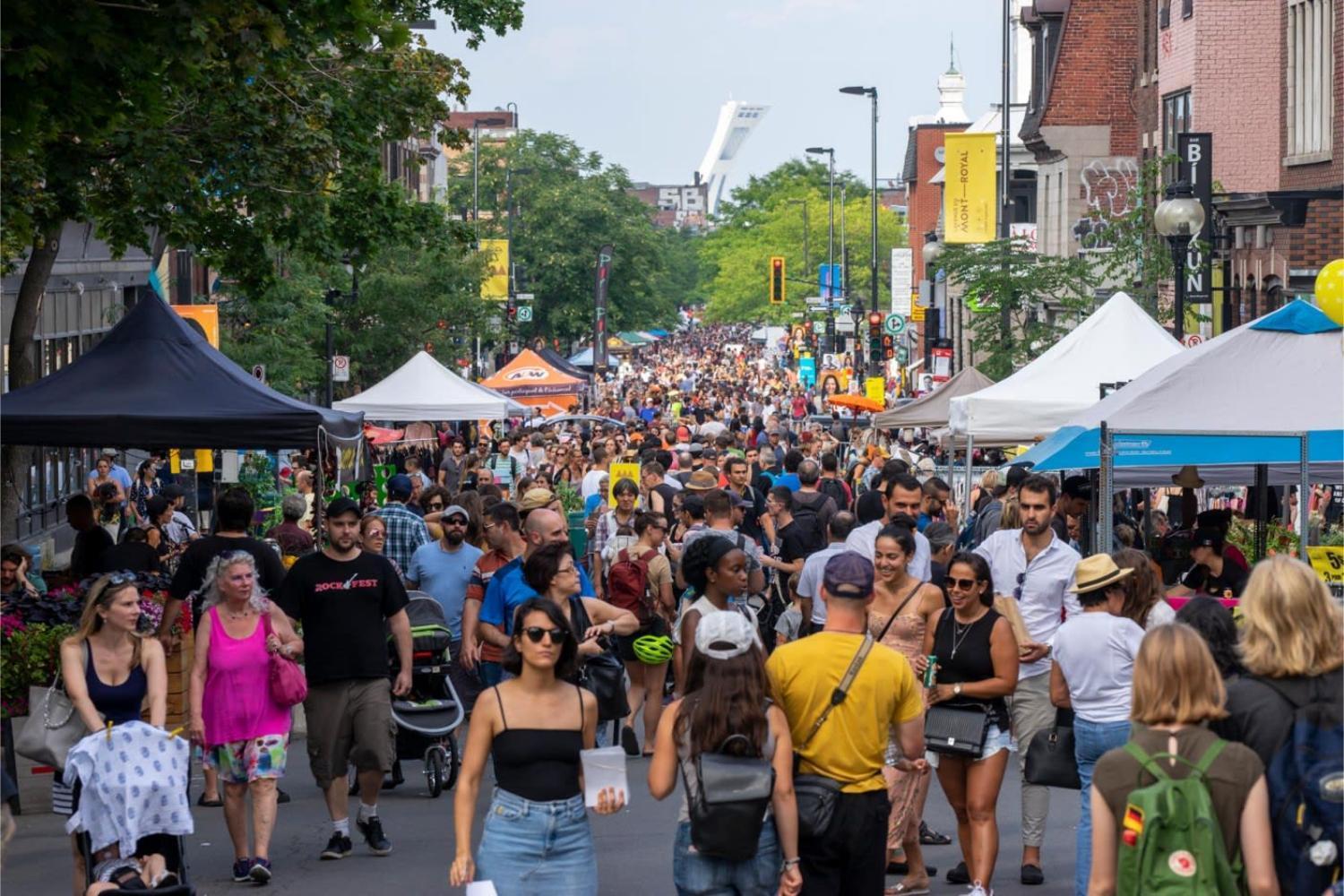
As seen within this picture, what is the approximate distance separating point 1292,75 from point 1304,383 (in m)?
23.3

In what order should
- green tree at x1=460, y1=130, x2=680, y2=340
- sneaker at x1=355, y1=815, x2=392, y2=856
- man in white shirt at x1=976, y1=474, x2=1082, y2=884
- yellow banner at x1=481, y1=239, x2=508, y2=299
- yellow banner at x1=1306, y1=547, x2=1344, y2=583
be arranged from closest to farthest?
man in white shirt at x1=976, y1=474, x2=1082, y2=884, sneaker at x1=355, y1=815, x2=392, y2=856, yellow banner at x1=1306, y1=547, x2=1344, y2=583, yellow banner at x1=481, y1=239, x2=508, y2=299, green tree at x1=460, y1=130, x2=680, y2=340

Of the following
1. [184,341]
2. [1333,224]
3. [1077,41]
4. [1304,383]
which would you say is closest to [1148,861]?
[1304,383]

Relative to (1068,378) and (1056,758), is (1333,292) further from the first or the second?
(1068,378)

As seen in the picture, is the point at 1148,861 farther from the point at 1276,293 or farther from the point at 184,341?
the point at 1276,293

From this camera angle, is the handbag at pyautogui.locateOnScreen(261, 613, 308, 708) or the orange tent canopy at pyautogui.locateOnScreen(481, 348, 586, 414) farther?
the orange tent canopy at pyautogui.locateOnScreen(481, 348, 586, 414)

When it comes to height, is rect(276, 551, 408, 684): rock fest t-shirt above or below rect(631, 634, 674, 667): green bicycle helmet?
above

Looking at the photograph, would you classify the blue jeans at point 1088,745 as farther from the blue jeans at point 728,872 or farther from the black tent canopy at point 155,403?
the black tent canopy at point 155,403

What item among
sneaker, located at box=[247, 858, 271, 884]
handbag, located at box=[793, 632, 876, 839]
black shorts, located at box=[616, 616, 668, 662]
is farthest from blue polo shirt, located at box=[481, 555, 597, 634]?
handbag, located at box=[793, 632, 876, 839]

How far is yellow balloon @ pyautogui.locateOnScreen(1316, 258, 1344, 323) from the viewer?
12102 millimetres

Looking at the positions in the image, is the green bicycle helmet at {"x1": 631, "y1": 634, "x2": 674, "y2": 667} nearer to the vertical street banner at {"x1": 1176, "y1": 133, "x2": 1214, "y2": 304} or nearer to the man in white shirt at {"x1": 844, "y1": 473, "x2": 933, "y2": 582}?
the man in white shirt at {"x1": 844, "y1": 473, "x2": 933, "y2": 582}

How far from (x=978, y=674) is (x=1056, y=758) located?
546 mm

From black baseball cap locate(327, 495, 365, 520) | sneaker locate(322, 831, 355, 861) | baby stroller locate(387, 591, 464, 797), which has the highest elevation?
black baseball cap locate(327, 495, 365, 520)

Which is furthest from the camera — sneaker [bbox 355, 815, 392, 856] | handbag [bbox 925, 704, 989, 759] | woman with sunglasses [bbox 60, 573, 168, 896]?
sneaker [bbox 355, 815, 392, 856]

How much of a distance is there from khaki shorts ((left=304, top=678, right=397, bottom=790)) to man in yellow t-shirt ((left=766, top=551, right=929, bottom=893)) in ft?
14.3
